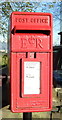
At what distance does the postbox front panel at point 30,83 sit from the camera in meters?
1.56

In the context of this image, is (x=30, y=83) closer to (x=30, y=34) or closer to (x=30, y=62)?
(x=30, y=62)

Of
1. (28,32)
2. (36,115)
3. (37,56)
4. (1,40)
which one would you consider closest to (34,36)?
(28,32)

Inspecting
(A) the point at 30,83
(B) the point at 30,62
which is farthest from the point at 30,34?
(A) the point at 30,83

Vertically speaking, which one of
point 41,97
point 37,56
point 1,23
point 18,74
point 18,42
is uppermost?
point 1,23

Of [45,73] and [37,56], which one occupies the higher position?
[37,56]

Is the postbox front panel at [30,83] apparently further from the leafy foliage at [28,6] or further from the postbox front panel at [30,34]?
the leafy foliage at [28,6]

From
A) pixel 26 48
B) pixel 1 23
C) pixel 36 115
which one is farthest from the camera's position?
pixel 1 23

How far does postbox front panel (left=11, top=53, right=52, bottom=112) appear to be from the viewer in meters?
1.56

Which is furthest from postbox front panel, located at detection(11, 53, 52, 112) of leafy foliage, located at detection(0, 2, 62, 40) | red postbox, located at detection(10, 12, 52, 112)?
leafy foliage, located at detection(0, 2, 62, 40)

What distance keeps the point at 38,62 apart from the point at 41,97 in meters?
0.29

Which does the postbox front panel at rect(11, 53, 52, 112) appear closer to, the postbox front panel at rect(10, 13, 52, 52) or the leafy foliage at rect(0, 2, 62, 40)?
the postbox front panel at rect(10, 13, 52, 52)

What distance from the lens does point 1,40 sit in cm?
262

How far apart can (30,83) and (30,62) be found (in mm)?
176

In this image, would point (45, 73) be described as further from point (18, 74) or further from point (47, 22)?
point (47, 22)
